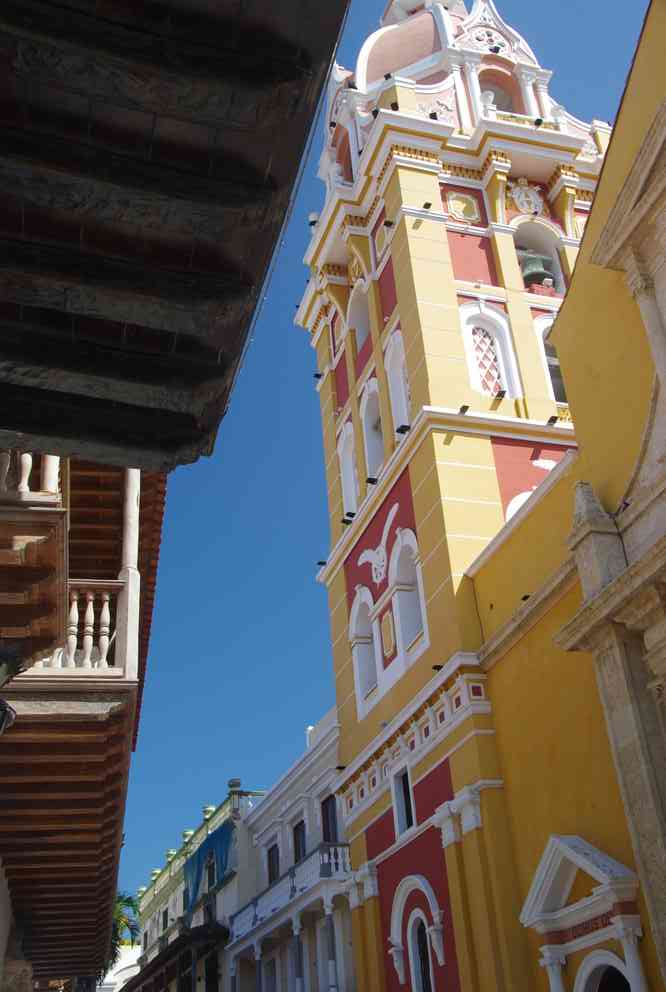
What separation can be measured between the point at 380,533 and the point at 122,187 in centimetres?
1556

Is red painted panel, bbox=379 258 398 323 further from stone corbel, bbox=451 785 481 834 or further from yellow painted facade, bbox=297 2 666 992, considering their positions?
stone corbel, bbox=451 785 481 834

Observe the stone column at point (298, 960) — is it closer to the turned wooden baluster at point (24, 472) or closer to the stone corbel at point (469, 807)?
the stone corbel at point (469, 807)

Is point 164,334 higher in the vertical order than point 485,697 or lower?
lower

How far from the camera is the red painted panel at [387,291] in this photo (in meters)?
20.2

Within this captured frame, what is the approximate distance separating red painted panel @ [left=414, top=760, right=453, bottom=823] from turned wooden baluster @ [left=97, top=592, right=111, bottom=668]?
6766mm

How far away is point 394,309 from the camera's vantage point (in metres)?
19.9

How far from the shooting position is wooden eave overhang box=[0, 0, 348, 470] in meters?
2.82

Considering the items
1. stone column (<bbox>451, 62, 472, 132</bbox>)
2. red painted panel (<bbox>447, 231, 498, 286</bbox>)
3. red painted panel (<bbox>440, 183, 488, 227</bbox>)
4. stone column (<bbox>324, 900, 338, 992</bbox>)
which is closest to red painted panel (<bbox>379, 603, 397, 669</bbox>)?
stone column (<bbox>324, 900, 338, 992</bbox>)

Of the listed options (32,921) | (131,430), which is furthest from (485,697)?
(131,430)

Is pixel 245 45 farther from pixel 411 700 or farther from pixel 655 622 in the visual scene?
pixel 411 700

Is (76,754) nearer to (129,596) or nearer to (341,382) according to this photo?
(129,596)

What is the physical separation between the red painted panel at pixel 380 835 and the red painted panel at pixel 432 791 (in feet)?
3.90

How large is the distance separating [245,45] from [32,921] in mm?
14768

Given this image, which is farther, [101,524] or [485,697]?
[485,697]
